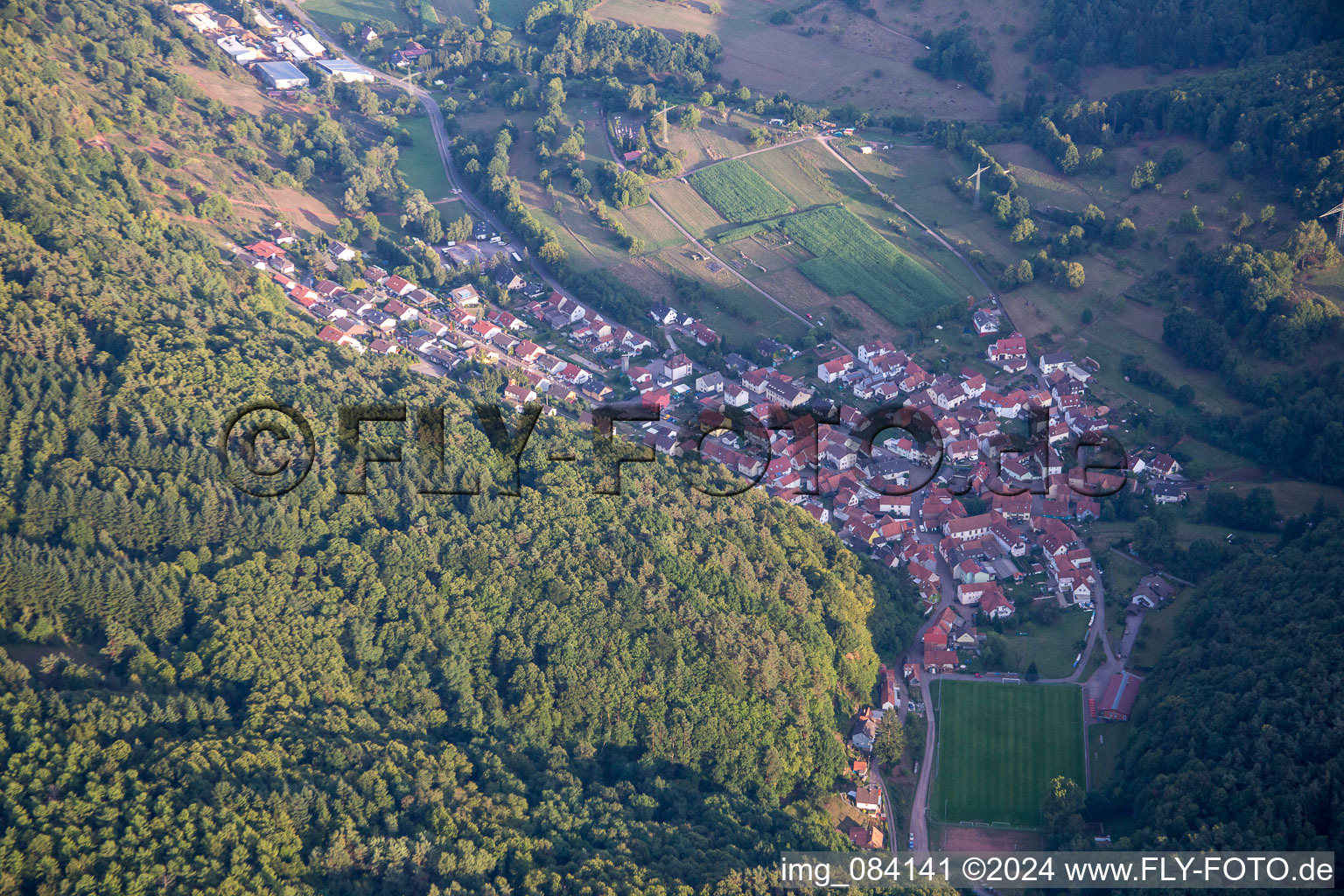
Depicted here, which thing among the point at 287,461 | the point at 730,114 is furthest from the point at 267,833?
the point at 730,114

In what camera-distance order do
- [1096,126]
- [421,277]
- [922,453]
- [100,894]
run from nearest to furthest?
[100,894]
[922,453]
[421,277]
[1096,126]

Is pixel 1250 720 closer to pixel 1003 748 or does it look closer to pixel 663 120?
pixel 1003 748

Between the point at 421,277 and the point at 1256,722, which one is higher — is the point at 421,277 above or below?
above

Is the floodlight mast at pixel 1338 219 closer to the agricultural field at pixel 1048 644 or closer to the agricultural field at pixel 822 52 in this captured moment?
the agricultural field at pixel 822 52

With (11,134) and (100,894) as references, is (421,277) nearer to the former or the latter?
(11,134)

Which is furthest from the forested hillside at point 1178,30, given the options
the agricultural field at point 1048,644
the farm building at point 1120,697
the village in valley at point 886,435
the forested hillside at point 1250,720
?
the farm building at point 1120,697

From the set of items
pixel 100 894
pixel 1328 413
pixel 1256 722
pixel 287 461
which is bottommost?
pixel 100 894

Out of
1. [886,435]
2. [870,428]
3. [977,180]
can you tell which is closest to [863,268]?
[977,180]
